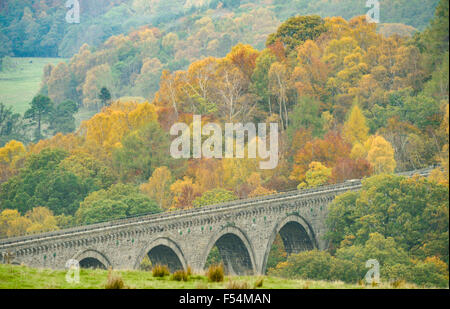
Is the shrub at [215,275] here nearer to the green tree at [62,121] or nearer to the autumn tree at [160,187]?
the autumn tree at [160,187]

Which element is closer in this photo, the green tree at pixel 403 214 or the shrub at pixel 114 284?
the shrub at pixel 114 284

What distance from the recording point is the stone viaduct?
6288 cm

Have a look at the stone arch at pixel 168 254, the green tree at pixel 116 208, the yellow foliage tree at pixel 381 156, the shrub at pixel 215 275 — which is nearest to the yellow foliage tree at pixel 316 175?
the yellow foliage tree at pixel 381 156

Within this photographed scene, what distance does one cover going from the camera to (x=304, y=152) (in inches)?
4328

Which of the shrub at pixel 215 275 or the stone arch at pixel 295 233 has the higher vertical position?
the stone arch at pixel 295 233

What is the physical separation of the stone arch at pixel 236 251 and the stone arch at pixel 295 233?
2.17 meters

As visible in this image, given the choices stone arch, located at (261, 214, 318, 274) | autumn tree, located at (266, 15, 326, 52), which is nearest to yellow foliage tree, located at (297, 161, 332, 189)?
stone arch, located at (261, 214, 318, 274)

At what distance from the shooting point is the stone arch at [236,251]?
83.3 metres

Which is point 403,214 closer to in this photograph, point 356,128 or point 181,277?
point 356,128

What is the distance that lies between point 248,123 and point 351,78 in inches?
639

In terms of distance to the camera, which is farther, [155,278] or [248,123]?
[248,123]
